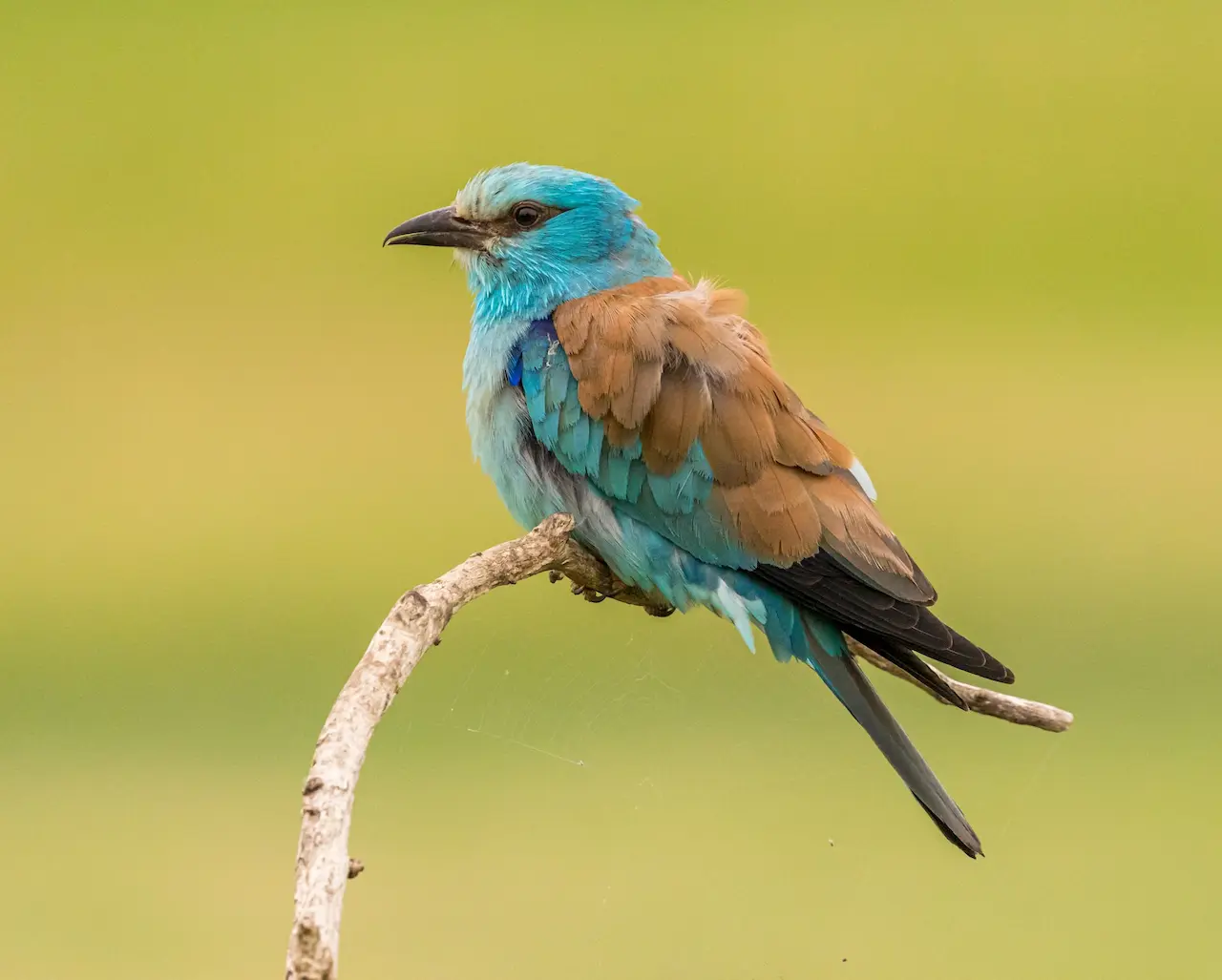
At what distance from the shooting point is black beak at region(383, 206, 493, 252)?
7.23 ft

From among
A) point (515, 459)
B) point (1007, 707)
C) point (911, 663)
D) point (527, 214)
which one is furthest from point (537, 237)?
point (1007, 707)

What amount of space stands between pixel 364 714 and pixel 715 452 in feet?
2.66

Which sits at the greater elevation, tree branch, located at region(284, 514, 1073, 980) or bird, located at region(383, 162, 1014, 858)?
bird, located at region(383, 162, 1014, 858)

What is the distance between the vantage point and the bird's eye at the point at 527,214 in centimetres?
220

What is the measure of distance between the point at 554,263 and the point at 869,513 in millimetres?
605

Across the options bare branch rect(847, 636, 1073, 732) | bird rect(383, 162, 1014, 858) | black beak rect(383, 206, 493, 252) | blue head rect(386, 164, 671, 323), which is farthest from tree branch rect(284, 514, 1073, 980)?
black beak rect(383, 206, 493, 252)

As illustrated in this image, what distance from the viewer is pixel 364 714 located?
1.24 meters

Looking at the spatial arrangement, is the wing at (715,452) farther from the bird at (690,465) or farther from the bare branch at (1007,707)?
the bare branch at (1007,707)

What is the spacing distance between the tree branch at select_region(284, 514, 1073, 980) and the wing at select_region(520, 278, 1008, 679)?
15 cm

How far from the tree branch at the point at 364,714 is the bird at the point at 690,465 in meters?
0.12

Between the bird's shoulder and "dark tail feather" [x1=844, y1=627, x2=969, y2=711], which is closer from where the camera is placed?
"dark tail feather" [x1=844, y1=627, x2=969, y2=711]

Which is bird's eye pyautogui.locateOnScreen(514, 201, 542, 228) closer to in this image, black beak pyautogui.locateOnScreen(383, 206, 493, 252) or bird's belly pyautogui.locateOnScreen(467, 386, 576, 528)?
black beak pyautogui.locateOnScreen(383, 206, 493, 252)

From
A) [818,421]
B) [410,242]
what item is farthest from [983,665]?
[410,242]

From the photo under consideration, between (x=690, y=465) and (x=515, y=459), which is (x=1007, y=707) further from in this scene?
(x=515, y=459)
